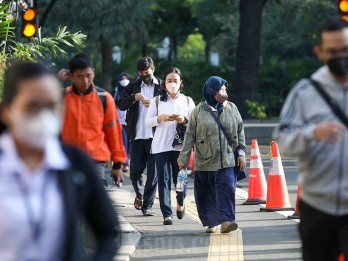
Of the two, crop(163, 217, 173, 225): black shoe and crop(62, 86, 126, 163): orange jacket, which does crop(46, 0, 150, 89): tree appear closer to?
crop(163, 217, 173, 225): black shoe

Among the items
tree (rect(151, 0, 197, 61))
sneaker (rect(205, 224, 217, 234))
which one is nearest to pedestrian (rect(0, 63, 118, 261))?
sneaker (rect(205, 224, 217, 234))

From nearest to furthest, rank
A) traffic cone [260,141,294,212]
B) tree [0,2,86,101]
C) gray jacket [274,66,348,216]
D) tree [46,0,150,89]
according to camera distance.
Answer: gray jacket [274,66,348,216] < tree [0,2,86,101] < traffic cone [260,141,294,212] < tree [46,0,150,89]

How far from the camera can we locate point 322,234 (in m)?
5.80

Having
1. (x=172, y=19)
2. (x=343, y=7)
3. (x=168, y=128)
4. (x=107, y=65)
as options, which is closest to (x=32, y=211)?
(x=168, y=128)

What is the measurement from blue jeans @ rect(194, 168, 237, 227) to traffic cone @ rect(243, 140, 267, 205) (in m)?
3.31

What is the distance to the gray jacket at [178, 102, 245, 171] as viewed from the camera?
12.0 metres

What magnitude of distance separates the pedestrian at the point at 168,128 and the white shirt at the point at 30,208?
29.8 feet

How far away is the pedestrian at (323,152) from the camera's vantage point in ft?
18.9

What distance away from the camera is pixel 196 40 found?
78062 millimetres

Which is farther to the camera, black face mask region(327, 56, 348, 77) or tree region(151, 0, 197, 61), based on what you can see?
tree region(151, 0, 197, 61)

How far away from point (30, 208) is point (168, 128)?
9.32 meters

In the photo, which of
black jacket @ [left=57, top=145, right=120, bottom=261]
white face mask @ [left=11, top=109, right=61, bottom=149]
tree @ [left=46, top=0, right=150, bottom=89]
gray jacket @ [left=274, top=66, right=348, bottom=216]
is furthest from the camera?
tree @ [left=46, top=0, right=150, bottom=89]

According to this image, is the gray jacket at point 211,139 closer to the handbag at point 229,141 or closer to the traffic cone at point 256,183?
the handbag at point 229,141

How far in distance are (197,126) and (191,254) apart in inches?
70.3
